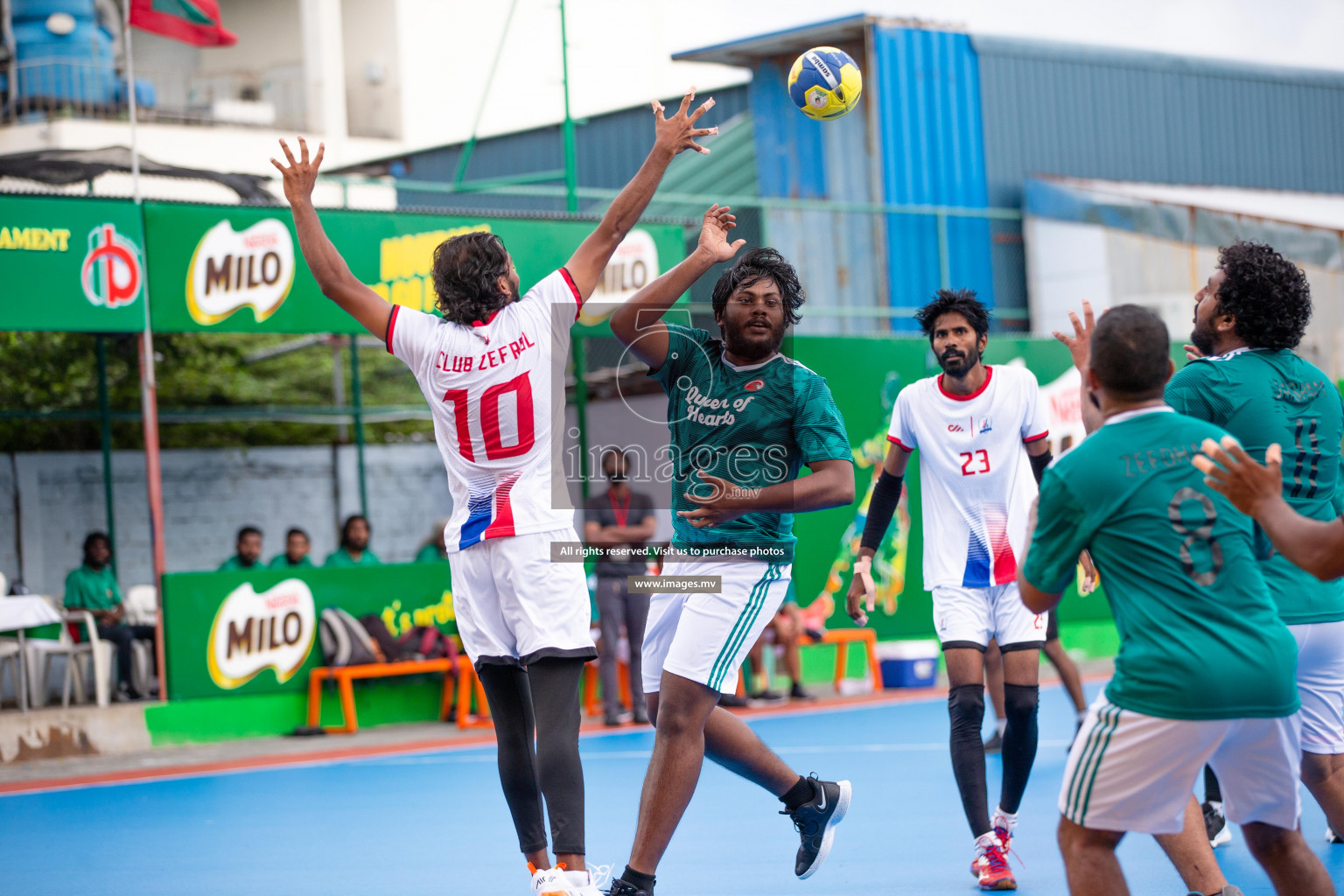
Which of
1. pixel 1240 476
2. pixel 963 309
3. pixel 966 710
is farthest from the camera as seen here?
pixel 963 309

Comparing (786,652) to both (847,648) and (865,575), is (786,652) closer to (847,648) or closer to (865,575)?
(847,648)

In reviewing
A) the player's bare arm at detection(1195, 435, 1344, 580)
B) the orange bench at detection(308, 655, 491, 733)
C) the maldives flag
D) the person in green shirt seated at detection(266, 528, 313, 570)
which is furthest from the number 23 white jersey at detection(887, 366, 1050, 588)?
the maldives flag

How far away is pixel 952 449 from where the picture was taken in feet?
20.7

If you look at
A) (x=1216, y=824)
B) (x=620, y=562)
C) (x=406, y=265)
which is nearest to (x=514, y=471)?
(x=1216, y=824)

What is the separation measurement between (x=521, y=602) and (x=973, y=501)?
2.47 metres

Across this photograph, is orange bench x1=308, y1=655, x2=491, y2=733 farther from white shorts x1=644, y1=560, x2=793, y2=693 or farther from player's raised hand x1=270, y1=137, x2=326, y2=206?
player's raised hand x1=270, y1=137, x2=326, y2=206

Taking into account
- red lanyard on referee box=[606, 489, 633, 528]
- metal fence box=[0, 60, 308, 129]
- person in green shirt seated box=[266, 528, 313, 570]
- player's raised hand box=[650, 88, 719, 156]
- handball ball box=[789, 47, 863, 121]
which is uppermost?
metal fence box=[0, 60, 308, 129]

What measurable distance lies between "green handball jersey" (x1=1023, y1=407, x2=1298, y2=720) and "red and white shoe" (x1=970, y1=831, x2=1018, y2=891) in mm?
2134

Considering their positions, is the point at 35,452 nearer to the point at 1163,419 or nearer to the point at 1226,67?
the point at 1163,419

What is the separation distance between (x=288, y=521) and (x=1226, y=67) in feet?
53.6

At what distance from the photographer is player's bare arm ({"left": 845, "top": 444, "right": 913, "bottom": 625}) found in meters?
5.82

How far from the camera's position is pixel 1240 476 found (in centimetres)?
346

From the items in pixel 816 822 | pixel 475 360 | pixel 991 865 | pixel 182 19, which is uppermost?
pixel 182 19

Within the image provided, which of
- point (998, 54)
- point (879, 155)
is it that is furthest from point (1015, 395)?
point (998, 54)
